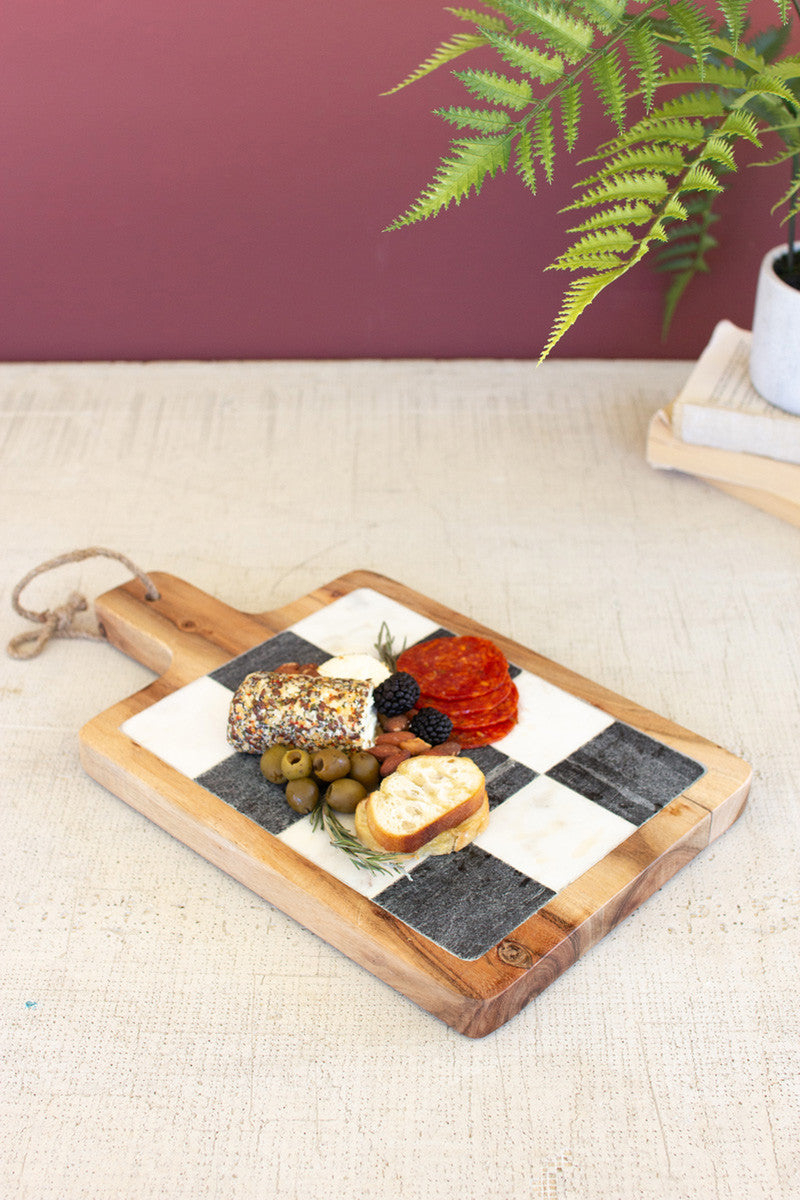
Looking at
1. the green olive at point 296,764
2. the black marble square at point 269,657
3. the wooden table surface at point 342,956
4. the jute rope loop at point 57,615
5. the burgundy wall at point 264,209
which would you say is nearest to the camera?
the wooden table surface at point 342,956

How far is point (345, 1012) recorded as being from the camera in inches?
46.1

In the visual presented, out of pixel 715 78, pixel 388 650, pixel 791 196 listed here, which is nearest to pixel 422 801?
pixel 388 650

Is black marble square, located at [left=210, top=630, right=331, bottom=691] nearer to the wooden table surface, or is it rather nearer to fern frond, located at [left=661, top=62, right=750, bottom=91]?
the wooden table surface

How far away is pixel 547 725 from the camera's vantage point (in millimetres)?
1385

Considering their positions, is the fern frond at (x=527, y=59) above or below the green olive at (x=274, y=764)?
above

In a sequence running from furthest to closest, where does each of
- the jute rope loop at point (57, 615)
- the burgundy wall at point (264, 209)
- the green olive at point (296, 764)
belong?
the burgundy wall at point (264, 209) → the jute rope loop at point (57, 615) → the green olive at point (296, 764)

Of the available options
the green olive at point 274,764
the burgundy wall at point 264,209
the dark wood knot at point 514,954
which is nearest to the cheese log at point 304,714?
the green olive at point 274,764

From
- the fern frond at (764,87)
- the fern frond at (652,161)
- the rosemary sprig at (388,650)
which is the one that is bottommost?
the rosemary sprig at (388,650)

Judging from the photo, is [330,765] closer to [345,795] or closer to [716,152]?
[345,795]

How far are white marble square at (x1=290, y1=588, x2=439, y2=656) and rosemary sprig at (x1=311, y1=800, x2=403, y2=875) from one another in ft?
0.88

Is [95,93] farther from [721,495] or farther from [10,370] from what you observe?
[721,495]

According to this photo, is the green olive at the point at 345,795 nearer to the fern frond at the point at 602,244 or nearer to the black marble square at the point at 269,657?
the black marble square at the point at 269,657

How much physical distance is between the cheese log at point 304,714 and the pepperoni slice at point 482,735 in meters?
0.10

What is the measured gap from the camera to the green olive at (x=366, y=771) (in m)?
1.28
